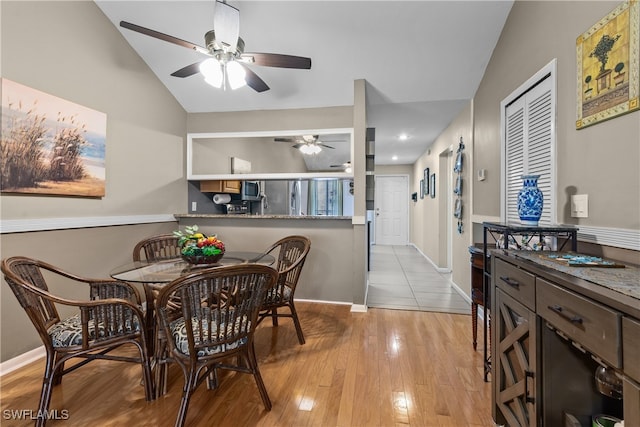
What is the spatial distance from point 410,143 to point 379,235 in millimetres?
3462

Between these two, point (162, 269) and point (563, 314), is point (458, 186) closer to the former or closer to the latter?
point (563, 314)

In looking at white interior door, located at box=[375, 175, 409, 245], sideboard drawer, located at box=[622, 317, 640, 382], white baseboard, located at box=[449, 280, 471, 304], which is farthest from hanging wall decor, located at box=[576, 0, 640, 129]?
white interior door, located at box=[375, 175, 409, 245]

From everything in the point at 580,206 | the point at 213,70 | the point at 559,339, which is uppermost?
the point at 213,70

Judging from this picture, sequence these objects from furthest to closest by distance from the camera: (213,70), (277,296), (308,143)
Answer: (308,143)
(277,296)
(213,70)

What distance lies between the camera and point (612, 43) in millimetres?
1342

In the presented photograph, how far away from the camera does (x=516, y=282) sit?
4.04 ft

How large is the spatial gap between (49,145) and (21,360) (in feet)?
5.14

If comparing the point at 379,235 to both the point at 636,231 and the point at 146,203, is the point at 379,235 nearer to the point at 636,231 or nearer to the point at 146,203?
the point at 146,203

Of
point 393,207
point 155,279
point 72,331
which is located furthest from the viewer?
point 393,207

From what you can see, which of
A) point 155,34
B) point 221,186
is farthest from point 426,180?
point 155,34

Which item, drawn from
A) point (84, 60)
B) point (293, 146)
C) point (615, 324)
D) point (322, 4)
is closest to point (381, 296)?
point (293, 146)

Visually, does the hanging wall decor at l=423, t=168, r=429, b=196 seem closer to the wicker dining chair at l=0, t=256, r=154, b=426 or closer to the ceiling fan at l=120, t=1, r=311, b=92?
the ceiling fan at l=120, t=1, r=311, b=92

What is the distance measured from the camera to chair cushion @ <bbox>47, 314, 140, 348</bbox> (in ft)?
4.87

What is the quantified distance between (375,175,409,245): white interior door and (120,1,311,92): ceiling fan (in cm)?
647
